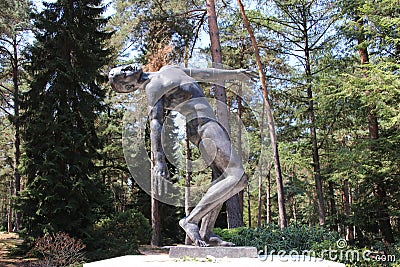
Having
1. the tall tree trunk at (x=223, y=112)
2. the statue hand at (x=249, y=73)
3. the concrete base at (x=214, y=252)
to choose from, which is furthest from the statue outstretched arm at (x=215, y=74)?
the tall tree trunk at (x=223, y=112)

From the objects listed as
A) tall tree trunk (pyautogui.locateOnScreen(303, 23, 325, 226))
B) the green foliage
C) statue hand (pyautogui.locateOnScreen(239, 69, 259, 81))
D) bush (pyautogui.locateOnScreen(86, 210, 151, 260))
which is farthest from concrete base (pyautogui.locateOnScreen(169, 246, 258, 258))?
tall tree trunk (pyautogui.locateOnScreen(303, 23, 325, 226))

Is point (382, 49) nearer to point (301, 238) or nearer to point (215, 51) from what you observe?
point (215, 51)

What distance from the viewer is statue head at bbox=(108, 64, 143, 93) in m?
4.88

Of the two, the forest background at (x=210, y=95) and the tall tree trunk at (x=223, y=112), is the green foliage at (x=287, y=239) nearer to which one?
the forest background at (x=210, y=95)

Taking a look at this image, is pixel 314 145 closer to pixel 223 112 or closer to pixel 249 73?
pixel 223 112

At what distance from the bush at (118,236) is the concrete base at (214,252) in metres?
7.39

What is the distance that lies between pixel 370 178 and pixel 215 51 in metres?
6.11

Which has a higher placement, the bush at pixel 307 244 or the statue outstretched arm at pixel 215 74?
the statue outstretched arm at pixel 215 74

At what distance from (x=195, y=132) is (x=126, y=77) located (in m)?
1.17

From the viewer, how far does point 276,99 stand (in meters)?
16.5

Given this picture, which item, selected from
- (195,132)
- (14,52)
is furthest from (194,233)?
(14,52)

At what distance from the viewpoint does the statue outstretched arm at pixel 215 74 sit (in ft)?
16.8

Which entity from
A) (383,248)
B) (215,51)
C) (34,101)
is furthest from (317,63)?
(34,101)

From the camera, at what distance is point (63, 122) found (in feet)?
40.3
